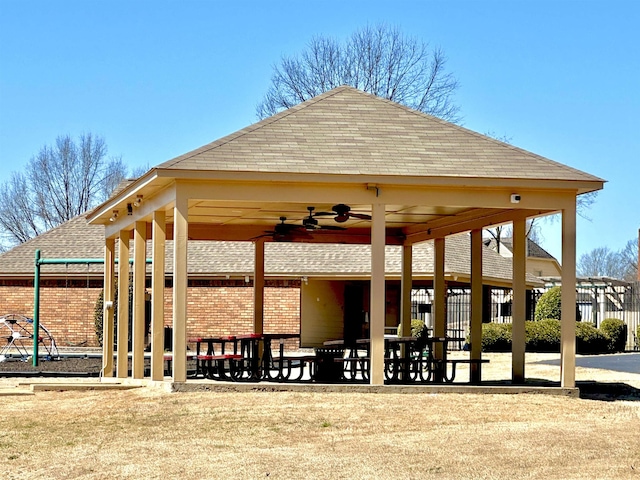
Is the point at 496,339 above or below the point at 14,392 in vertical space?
above

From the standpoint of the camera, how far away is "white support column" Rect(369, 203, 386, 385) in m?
15.4

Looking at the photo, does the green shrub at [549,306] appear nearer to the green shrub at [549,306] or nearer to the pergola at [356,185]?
the green shrub at [549,306]

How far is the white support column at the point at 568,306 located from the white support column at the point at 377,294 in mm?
2714

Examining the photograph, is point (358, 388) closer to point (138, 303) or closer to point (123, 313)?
point (138, 303)

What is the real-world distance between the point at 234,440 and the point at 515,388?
543 centimetres

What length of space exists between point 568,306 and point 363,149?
152 inches

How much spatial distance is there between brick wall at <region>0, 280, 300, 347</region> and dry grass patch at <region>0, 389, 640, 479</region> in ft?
53.5

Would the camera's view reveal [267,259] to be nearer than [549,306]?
No

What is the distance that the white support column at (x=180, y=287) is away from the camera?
1498cm

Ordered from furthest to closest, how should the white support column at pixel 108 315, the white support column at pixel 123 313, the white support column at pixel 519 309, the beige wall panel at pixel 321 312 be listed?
the beige wall panel at pixel 321 312, the white support column at pixel 108 315, the white support column at pixel 123 313, the white support column at pixel 519 309

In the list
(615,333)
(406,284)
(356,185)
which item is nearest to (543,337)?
(615,333)

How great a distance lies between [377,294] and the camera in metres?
15.4

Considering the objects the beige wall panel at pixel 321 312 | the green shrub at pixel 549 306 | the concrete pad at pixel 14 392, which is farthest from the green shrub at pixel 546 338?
the concrete pad at pixel 14 392

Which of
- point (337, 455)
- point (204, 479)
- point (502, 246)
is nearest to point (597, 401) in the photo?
point (337, 455)
